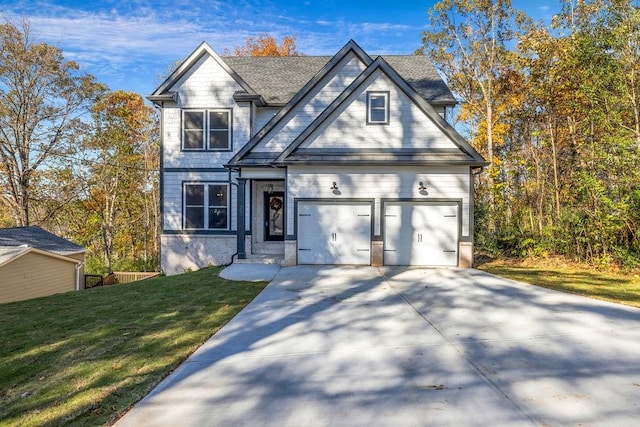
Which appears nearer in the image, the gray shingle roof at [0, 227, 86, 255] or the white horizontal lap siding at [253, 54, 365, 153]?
the white horizontal lap siding at [253, 54, 365, 153]

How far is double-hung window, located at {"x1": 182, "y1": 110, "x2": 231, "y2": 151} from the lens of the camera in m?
14.6

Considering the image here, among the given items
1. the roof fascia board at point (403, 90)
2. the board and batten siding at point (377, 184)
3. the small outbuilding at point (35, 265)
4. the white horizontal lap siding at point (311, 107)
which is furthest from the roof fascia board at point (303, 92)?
the small outbuilding at point (35, 265)

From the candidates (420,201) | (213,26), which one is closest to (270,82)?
(213,26)

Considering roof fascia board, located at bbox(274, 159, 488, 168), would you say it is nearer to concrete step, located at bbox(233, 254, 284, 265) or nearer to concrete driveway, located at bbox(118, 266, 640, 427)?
concrete step, located at bbox(233, 254, 284, 265)

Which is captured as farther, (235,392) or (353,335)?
(353,335)

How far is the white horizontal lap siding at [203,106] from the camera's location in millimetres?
14539

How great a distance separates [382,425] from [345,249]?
8.67m

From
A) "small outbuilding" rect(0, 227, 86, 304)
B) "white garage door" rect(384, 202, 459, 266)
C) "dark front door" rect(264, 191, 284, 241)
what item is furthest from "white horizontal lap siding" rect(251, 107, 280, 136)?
"small outbuilding" rect(0, 227, 86, 304)

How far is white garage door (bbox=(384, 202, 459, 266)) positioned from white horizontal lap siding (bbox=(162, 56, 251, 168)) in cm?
671

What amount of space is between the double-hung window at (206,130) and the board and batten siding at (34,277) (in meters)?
7.84

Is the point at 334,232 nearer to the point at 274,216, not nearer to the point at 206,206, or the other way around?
the point at 274,216

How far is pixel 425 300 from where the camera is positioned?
7469 mm

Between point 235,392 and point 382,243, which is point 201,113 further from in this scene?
point 235,392

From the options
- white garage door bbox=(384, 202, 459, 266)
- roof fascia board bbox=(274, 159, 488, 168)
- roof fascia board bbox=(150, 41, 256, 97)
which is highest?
roof fascia board bbox=(150, 41, 256, 97)
